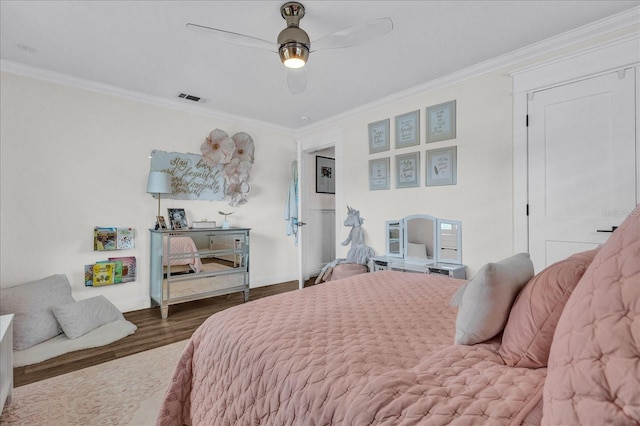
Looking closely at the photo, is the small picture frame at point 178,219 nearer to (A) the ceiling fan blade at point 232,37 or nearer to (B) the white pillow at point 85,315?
(B) the white pillow at point 85,315

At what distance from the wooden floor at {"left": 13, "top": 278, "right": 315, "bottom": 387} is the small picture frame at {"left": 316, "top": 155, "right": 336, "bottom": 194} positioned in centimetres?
209

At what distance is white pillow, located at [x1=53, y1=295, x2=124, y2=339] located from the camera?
271cm

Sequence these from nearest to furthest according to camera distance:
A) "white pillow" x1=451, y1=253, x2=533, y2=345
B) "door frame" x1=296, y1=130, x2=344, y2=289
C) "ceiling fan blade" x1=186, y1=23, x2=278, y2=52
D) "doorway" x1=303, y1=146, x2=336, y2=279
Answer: "white pillow" x1=451, y1=253, x2=533, y2=345
"ceiling fan blade" x1=186, y1=23, x2=278, y2=52
"door frame" x1=296, y1=130, x2=344, y2=289
"doorway" x1=303, y1=146, x2=336, y2=279

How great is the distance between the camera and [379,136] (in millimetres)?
3787

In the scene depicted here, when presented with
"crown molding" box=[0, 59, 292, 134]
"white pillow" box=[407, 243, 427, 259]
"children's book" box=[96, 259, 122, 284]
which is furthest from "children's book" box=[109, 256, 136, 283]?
"white pillow" box=[407, 243, 427, 259]

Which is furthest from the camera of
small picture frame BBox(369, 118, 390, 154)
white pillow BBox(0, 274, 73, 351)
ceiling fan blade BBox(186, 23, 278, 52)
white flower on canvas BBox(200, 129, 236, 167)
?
white flower on canvas BBox(200, 129, 236, 167)

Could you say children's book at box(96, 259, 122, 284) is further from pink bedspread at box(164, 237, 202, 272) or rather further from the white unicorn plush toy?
the white unicorn plush toy

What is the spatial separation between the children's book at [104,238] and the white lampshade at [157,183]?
1.96 feet

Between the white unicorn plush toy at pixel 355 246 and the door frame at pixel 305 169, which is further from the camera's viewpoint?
the door frame at pixel 305 169

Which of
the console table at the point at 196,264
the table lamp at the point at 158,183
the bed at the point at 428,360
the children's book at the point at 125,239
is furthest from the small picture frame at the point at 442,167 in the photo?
the children's book at the point at 125,239

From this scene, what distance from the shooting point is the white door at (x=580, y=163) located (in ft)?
7.17

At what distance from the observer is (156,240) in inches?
141

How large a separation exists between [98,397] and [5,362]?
518 mm

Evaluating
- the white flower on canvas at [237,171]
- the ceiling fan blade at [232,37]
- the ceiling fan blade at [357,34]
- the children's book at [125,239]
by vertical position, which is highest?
the ceiling fan blade at [357,34]
